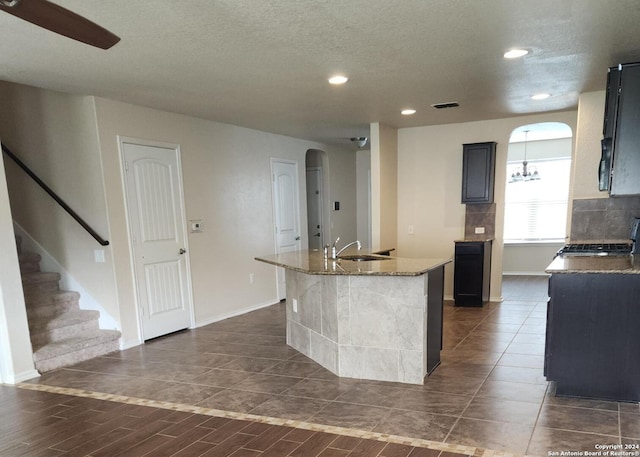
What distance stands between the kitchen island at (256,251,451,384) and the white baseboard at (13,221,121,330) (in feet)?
6.89

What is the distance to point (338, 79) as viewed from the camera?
10.8 ft

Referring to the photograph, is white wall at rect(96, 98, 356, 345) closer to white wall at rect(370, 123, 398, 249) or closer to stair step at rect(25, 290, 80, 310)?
stair step at rect(25, 290, 80, 310)

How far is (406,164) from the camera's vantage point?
5.84m

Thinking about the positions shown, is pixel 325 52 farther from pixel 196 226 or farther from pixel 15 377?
pixel 15 377

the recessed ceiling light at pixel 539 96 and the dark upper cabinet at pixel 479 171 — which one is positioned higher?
the recessed ceiling light at pixel 539 96

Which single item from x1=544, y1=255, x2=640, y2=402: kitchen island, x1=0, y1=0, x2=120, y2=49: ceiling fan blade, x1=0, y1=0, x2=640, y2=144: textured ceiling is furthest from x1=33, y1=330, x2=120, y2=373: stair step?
x1=544, y1=255, x2=640, y2=402: kitchen island

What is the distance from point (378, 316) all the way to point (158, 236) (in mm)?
2635

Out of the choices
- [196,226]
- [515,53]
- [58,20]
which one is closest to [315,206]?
[196,226]

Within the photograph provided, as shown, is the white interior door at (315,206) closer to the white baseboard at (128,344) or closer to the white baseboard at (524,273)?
the white baseboard at (524,273)

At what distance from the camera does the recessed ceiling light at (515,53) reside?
9.05 feet

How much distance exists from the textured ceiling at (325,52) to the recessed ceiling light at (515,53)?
0.21 ft

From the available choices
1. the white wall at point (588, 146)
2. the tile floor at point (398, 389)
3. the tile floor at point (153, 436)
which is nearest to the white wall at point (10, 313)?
the tile floor at point (398, 389)

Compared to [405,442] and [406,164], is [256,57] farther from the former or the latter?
[406,164]

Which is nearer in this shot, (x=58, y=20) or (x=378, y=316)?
(x=58, y=20)
